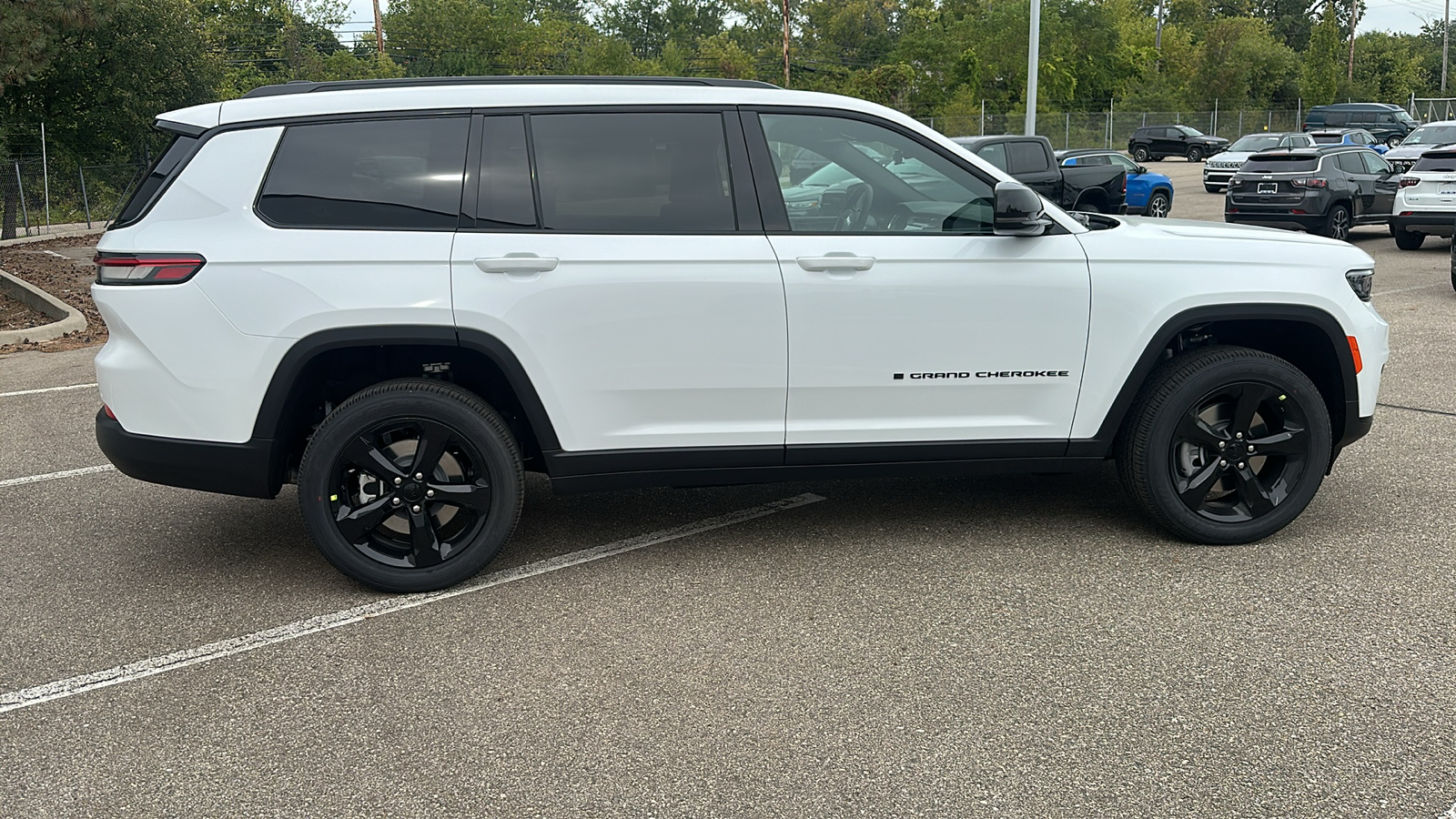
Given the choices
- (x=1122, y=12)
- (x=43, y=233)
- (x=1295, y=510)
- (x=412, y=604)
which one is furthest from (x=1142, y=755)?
(x=1122, y=12)

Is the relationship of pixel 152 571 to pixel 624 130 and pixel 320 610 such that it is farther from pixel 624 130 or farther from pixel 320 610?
pixel 624 130

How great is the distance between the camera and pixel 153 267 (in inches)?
166

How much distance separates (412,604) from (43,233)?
27142mm

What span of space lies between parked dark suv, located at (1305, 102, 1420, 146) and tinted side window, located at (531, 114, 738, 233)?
44.4 m

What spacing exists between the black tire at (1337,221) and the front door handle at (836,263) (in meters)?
15.0

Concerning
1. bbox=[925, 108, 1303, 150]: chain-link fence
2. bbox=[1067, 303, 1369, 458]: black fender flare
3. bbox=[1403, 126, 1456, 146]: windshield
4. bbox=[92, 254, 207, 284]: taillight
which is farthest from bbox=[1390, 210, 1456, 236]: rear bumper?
A: bbox=[925, 108, 1303, 150]: chain-link fence

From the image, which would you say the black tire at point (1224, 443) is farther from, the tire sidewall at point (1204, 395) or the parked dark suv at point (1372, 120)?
the parked dark suv at point (1372, 120)

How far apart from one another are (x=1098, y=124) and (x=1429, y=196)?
37.7m

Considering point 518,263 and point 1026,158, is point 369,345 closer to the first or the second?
point 518,263

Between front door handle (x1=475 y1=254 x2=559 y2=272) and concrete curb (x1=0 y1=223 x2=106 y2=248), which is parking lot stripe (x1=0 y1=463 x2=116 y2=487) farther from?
concrete curb (x1=0 y1=223 x2=106 y2=248)

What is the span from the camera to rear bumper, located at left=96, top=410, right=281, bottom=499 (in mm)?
4320

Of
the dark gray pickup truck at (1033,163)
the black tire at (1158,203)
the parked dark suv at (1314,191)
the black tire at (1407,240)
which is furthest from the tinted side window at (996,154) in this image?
the black tire at (1158,203)

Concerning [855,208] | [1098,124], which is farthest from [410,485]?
[1098,124]

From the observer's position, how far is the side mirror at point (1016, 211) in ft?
14.4
